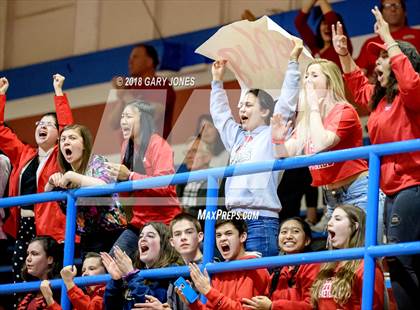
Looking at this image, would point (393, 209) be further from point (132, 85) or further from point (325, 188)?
point (132, 85)

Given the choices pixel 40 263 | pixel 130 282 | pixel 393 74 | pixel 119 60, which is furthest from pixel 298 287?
pixel 119 60

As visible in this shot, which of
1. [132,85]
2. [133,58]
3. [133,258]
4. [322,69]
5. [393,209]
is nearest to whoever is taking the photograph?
Result: [393,209]

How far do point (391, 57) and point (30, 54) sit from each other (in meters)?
6.43

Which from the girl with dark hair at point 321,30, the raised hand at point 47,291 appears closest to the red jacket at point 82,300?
the raised hand at point 47,291

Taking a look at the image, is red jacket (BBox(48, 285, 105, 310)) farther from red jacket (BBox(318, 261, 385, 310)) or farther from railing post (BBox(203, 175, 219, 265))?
red jacket (BBox(318, 261, 385, 310))

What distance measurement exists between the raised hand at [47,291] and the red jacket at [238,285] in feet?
3.41

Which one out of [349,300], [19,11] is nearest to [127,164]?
[349,300]

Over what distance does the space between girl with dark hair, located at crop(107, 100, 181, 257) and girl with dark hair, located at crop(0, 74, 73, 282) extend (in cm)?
65

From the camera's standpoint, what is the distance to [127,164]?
6859 mm

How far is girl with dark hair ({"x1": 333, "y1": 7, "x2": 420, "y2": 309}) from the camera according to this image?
5582 millimetres

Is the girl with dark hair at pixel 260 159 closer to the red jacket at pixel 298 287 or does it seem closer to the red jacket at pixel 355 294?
the red jacket at pixel 298 287

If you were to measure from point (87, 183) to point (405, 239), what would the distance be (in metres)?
1.94

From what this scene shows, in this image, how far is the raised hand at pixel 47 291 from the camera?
676 cm

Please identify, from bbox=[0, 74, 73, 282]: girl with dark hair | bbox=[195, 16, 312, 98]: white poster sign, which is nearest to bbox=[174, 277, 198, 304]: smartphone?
bbox=[195, 16, 312, 98]: white poster sign
